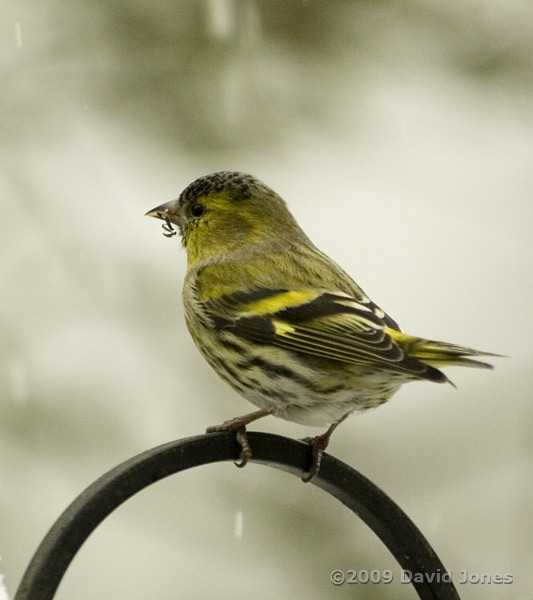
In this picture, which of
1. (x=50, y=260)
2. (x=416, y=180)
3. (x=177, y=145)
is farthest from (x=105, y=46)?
(x=416, y=180)

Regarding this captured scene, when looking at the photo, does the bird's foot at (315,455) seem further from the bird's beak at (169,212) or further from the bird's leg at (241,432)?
the bird's beak at (169,212)

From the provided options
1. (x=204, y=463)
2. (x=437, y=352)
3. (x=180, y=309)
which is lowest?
(x=204, y=463)

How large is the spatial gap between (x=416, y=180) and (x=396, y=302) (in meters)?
0.65

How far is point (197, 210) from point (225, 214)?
0.08 metres

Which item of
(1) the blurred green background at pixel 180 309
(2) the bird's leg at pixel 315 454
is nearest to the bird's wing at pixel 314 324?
(2) the bird's leg at pixel 315 454

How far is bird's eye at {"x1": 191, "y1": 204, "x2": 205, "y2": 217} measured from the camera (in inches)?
95.1

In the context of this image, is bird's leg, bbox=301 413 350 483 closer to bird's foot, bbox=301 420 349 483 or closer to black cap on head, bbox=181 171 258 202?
bird's foot, bbox=301 420 349 483

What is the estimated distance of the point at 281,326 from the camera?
2.07 m

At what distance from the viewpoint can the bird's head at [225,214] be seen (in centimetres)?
239

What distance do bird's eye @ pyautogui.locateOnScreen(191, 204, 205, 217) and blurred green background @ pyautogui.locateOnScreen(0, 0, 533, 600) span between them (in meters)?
0.95

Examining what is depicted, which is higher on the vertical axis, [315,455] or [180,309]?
[180,309]

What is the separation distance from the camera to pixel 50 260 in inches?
134

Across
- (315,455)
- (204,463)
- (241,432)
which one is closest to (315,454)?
(315,455)

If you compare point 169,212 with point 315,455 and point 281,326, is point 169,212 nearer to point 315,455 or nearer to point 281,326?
point 281,326
